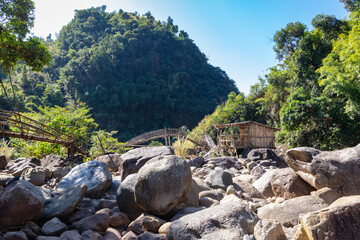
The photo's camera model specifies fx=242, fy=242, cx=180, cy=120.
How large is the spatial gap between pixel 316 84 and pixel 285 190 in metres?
14.9

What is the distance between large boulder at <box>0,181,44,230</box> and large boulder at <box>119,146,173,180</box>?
2199 millimetres

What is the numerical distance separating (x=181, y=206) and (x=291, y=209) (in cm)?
162

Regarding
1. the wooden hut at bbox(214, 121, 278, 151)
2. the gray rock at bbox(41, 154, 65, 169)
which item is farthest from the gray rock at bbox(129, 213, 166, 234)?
the wooden hut at bbox(214, 121, 278, 151)

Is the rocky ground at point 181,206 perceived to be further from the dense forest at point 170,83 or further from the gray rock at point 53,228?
the dense forest at point 170,83

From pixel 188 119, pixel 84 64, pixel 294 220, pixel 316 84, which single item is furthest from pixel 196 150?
pixel 84 64

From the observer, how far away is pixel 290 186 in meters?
4.48

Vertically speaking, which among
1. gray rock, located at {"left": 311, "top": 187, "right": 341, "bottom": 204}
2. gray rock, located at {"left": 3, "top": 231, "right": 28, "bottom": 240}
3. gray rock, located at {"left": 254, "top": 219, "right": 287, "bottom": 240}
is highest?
gray rock, located at {"left": 3, "top": 231, "right": 28, "bottom": 240}

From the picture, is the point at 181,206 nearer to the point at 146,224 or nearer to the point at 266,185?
the point at 146,224

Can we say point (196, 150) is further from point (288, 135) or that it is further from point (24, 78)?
point (24, 78)

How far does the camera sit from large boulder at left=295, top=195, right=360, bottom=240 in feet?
7.20

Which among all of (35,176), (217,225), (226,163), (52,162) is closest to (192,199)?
(217,225)

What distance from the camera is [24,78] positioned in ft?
114

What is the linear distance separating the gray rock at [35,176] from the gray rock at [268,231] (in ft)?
15.9

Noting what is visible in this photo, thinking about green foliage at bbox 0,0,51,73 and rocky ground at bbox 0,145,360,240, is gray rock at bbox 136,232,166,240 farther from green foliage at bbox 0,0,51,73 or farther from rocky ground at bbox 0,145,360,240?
green foliage at bbox 0,0,51,73
